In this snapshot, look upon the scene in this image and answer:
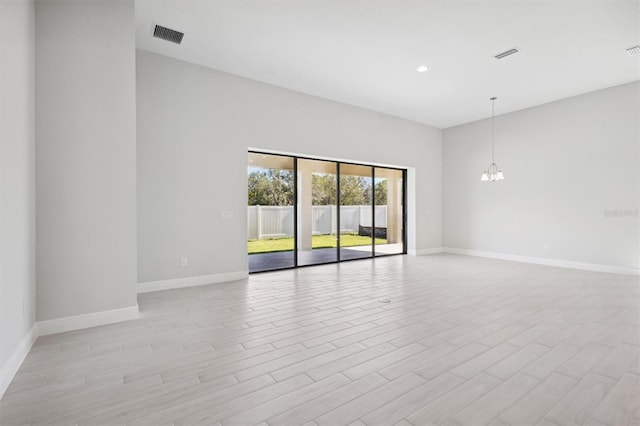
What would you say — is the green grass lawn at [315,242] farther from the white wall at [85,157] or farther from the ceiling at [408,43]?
the ceiling at [408,43]

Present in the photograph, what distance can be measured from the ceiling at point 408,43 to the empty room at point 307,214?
0.13ft

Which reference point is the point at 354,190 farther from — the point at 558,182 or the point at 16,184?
the point at 16,184

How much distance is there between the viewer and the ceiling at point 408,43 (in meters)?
3.59

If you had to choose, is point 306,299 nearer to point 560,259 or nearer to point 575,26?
point 575,26

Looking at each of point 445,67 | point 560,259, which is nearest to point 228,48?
point 445,67

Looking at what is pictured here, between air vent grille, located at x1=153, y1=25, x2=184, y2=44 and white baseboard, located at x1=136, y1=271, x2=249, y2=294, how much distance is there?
3.43 metres

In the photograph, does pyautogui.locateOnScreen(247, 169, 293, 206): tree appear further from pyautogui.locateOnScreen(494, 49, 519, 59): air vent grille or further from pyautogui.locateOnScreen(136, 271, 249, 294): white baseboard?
pyautogui.locateOnScreen(494, 49, 519, 59): air vent grille

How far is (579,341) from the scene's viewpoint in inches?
112

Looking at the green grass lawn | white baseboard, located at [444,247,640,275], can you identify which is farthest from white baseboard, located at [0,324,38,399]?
white baseboard, located at [444,247,640,275]

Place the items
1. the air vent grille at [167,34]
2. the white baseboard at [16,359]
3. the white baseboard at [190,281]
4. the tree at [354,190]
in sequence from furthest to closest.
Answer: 1. the tree at [354,190]
2. the white baseboard at [190,281]
3. the air vent grille at [167,34]
4. the white baseboard at [16,359]

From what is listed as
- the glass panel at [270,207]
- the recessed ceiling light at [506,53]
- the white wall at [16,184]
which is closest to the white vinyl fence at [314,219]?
the glass panel at [270,207]

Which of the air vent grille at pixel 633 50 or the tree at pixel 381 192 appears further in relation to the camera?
the tree at pixel 381 192

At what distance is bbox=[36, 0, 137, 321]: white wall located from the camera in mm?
3049

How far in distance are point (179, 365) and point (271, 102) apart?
4.64 m
